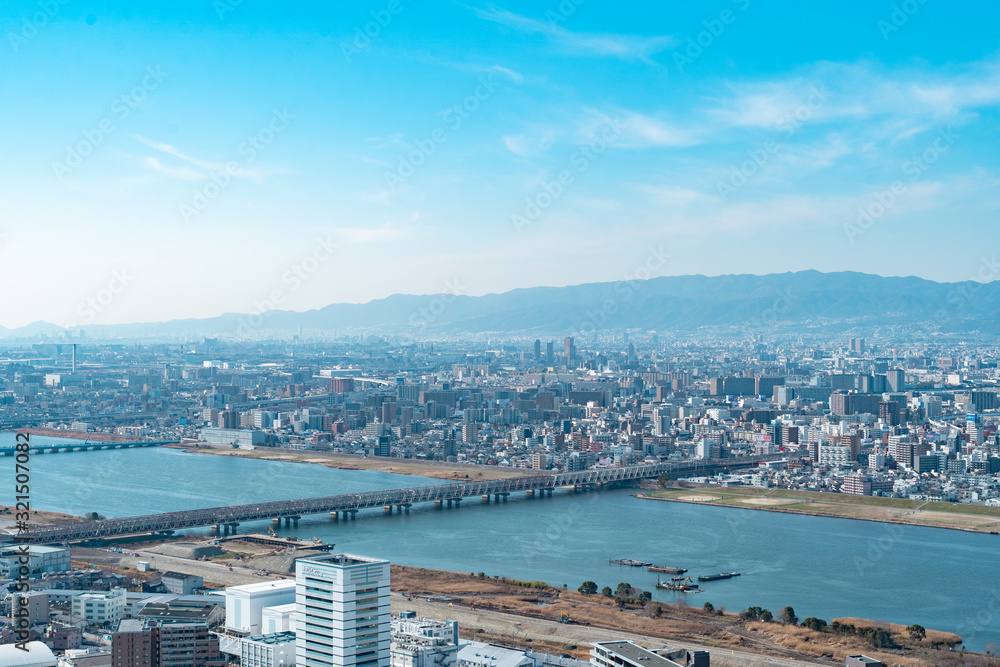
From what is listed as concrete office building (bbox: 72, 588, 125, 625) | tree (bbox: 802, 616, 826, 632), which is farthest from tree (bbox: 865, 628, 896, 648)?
concrete office building (bbox: 72, 588, 125, 625)

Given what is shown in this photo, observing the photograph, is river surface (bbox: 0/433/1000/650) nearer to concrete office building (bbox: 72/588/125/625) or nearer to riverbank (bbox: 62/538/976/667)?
riverbank (bbox: 62/538/976/667)

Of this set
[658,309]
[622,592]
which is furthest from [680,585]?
[658,309]

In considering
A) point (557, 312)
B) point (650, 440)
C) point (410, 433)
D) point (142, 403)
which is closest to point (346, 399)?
point (142, 403)

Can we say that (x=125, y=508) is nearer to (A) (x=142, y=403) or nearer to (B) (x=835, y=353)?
(A) (x=142, y=403)

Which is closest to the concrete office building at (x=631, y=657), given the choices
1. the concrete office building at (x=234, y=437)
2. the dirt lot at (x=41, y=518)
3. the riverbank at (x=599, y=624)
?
the riverbank at (x=599, y=624)

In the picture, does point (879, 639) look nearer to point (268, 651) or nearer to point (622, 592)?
point (622, 592)

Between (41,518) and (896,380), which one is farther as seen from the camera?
(896,380)
